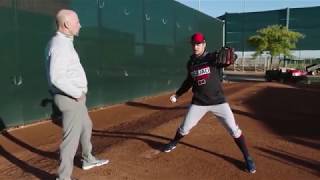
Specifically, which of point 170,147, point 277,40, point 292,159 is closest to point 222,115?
point 170,147

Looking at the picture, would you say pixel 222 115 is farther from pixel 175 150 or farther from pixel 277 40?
pixel 277 40

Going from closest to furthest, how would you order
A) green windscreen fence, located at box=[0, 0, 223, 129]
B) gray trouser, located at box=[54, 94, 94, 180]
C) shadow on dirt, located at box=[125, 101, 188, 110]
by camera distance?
gray trouser, located at box=[54, 94, 94, 180], green windscreen fence, located at box=[0, 0, 223, 129], shadow on dirt, located at box=[125, 101, 188, 110]


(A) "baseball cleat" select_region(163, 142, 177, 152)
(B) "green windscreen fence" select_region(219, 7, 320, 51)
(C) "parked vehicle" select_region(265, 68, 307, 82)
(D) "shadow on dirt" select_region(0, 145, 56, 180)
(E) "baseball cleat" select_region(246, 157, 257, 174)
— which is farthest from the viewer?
(B) "green windscreen fence" select_region(219, 7, 320, 51)

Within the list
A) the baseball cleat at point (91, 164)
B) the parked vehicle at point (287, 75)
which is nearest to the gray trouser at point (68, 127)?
the baseball cleat at point (91, 164)

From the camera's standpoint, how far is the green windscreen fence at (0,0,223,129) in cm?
859

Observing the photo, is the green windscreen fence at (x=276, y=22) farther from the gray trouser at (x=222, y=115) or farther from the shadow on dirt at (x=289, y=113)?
the gray trouser at (x=222, y=115)

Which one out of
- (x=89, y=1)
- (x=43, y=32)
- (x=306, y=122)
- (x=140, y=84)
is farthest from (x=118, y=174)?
(x=140, y=84)

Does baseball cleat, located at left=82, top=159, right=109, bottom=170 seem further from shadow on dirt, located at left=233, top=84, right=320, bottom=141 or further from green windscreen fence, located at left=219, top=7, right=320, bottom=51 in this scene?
green windscreen fence, located at left=219, top=7, right=320, bottom=51

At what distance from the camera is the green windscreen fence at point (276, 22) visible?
6216 cm

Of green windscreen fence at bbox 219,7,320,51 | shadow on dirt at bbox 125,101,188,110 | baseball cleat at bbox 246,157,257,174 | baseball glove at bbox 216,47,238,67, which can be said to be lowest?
shadow on dirt at bbox 125,101,188,110

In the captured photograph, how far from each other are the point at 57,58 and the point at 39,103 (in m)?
4.83

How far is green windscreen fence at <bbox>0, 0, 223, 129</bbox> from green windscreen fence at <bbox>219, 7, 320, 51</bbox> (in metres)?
45.5

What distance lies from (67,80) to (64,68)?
0.12 meters

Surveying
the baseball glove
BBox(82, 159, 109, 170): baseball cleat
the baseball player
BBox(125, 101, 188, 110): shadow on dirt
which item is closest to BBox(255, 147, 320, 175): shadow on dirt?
the baseball player
